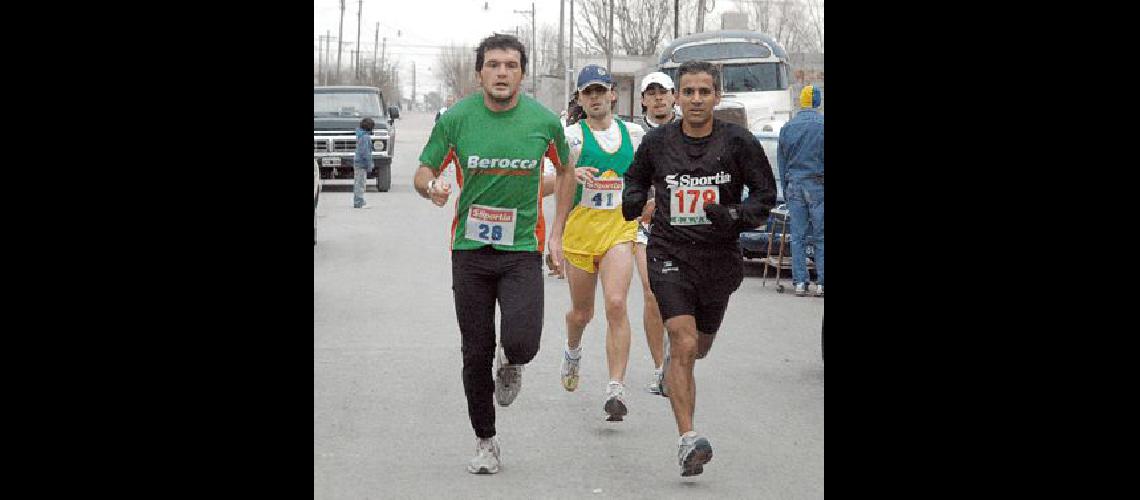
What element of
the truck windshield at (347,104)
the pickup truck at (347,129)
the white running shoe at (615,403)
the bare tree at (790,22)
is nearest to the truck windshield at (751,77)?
the pickup truck at (347,129)

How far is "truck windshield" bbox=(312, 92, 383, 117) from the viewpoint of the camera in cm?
3183

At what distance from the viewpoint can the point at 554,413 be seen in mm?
8227

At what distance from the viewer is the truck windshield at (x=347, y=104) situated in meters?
31.8

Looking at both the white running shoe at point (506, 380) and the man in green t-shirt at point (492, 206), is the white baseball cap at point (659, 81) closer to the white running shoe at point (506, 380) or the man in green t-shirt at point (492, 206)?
the man in green t-shirt at point (492, 206)

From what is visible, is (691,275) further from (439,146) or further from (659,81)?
(659,81)

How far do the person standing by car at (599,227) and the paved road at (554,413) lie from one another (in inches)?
15.9

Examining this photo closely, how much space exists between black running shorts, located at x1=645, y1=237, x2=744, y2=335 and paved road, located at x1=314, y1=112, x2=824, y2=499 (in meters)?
0.74

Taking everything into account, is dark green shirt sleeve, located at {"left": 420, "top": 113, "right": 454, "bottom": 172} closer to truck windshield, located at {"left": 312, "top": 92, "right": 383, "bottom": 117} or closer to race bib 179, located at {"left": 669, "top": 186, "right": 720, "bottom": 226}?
race bib 179, located at {"left": 669, "top": 186, "right": 720, "bottom": 226}

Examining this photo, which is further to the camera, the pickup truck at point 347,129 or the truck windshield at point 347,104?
the truck windshield at point 347,104

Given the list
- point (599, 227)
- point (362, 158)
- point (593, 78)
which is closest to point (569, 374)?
point (599, 227)

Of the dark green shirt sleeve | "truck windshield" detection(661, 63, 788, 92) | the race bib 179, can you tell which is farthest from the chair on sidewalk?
"truck windshield" detection(661, 63, 788, 92)
